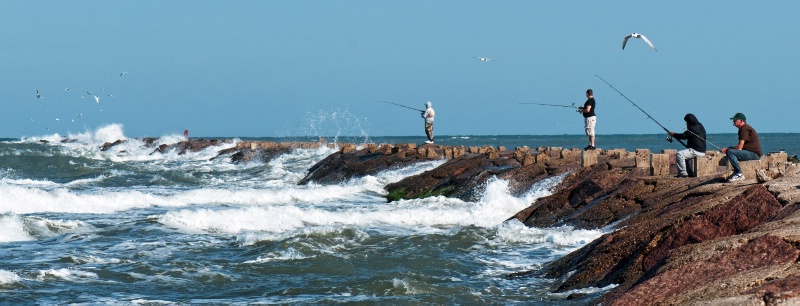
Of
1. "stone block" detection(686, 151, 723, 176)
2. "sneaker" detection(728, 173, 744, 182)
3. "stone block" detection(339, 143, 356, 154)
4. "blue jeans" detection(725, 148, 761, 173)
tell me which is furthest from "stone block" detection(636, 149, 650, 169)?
"stone block" detection(339, 143, 356, 154)

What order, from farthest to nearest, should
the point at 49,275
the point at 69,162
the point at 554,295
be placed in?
the point at 69,162 < the point at 49,275 < the point at 554,295

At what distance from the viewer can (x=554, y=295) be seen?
883 centimetres

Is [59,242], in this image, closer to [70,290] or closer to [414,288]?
[70,290]

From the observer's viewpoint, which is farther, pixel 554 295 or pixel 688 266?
pixel 554 295

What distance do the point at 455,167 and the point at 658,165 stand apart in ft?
24.5

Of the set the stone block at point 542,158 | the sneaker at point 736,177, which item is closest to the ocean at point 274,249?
the stone block at point 542,158

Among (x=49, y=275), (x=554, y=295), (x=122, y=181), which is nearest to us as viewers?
(x=554, y=295)

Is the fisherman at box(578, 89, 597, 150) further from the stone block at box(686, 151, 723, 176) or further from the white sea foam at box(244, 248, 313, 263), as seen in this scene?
the white sea foam at box(244, 248, 313, 263)

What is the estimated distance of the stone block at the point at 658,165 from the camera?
14672 millimetres

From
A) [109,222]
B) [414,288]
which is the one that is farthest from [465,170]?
[414,288]

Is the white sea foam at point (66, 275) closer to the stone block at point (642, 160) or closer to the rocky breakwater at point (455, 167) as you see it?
the stone block at point (642, 160)

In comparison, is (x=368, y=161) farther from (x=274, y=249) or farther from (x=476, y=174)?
(x=274, y=249)

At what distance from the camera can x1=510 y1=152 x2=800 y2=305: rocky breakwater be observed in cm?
629

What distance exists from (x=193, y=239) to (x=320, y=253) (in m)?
2.53
